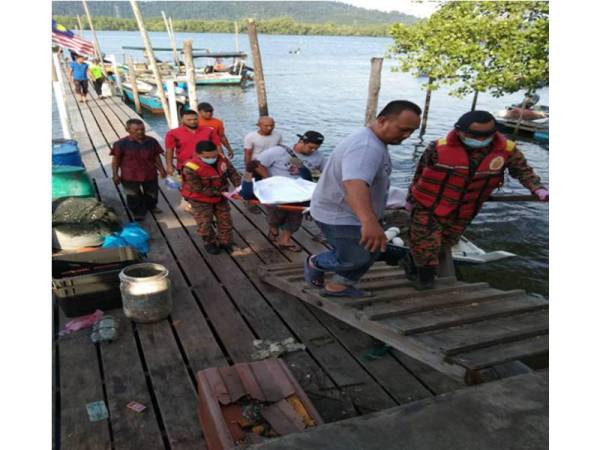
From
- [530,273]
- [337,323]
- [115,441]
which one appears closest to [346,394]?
[337,323]

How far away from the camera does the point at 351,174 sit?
9.52 ft

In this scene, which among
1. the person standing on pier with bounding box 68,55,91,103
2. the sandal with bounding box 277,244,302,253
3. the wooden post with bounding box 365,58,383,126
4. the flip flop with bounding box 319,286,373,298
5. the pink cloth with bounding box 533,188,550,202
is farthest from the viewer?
the person standing on pier with bounding box 68,55,91,103

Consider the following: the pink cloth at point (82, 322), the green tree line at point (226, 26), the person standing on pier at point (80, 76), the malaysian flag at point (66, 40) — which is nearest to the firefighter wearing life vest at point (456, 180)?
the pink cloth at point (82, 322)

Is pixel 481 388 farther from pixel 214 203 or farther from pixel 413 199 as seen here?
pixel 214 203

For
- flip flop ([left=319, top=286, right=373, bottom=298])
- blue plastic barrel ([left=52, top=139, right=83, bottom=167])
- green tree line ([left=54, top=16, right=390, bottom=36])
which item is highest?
green tree line ([left=54, top=16, right=390, bottom=36])

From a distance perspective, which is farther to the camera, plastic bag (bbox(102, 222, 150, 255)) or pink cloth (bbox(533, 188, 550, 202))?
plastic bag (bbox(102, 222, 150, 255))

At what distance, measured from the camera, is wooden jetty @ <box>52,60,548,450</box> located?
2869 millimetres

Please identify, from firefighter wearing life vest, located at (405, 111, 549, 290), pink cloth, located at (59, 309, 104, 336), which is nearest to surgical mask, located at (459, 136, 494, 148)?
firefighter wearing life vest, located at (405, 111, 549, 290)

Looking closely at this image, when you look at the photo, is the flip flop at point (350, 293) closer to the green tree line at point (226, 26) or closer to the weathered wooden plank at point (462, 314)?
the weathered wooden plank at point (462, 314)

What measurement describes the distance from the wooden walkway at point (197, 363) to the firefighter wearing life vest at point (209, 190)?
44cm

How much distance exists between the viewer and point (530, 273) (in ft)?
29.9

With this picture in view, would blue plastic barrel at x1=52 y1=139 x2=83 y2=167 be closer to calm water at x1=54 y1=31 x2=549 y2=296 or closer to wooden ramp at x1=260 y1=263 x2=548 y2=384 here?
wooden ramp at x1=260 y1=263 x2=548 y2=384

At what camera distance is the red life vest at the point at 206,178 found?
204 inches

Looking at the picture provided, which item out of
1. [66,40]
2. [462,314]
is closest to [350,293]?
[462,314]
